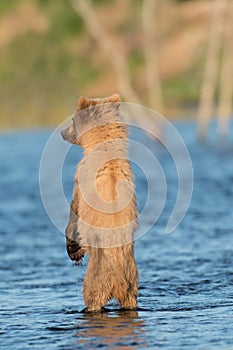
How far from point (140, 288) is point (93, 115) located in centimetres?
257

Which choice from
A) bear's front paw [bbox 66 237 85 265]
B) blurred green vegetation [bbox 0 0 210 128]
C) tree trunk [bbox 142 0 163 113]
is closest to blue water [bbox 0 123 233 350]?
bear's front paw [bbox 66 237 85 265]

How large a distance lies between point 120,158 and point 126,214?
49 centimetres

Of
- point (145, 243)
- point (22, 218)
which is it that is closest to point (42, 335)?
point (145, 243)

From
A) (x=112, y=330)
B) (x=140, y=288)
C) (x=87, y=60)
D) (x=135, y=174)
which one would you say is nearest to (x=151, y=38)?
(x=135, y=174)

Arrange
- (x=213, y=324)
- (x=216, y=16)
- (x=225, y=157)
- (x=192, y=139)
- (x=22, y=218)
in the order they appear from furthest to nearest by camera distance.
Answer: (x=192, y=139) < (x=216, y=16) < (x=225, y=157) < (x=22, y=218) < (x=213, y=324)

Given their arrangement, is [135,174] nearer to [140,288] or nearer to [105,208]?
[140,288]

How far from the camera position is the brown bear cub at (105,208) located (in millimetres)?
9562

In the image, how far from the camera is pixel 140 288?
11.7 m

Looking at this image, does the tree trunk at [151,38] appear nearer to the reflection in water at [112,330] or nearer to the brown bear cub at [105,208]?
the brown bear cub at [105,208]

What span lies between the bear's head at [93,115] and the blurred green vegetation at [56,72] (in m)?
44.2

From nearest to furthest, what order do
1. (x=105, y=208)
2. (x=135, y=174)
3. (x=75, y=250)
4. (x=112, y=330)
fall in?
1. (x=112, y=330)
2. (x=105, y=208)
3. (x=75, y=250)
4. (x=135, y=174)

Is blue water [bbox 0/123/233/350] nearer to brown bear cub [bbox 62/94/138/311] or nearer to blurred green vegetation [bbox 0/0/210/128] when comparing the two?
brown bear cub [bbox 62/94/138/311]

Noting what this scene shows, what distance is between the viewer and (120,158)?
9656 millimetres

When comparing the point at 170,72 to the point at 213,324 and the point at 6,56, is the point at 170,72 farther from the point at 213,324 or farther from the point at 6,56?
the point at 213,324
